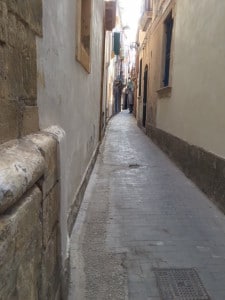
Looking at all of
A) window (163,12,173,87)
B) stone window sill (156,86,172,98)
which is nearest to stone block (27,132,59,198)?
stone window sill (156,86,172,98)

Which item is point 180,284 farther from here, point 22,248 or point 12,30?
point 12,30

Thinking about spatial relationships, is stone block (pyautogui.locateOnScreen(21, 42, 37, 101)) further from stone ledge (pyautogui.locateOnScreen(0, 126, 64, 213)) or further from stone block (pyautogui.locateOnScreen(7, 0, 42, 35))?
stone ledge (pyautogui.locateOnScreen(0, 126, 64, 213))

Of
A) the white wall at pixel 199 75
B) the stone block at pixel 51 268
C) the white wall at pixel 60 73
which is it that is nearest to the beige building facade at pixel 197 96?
the white wall at pixel 199 75

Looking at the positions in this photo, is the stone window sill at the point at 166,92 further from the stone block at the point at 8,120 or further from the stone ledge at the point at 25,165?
the stone block at the point at 8,120

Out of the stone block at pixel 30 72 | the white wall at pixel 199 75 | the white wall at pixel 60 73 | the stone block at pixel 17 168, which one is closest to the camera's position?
the stone block at pixel 17 168

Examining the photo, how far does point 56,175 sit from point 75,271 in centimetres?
108

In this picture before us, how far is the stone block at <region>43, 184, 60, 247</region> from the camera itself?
68.1 inches

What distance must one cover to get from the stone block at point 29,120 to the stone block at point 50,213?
374 millimetres

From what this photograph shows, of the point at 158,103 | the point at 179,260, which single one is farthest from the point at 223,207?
the point at 158,103

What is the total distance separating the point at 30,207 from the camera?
1.37 meters

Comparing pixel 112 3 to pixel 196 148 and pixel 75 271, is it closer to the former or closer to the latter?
pixel 196 148

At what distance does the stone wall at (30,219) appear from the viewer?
1074mm

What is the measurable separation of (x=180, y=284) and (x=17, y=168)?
191 cm

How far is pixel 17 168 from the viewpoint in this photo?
3.91ft
